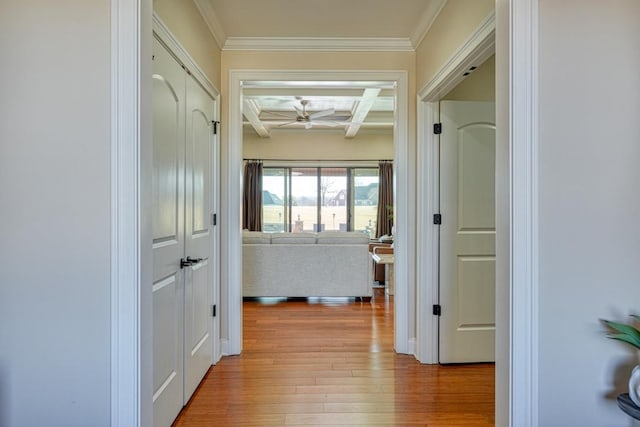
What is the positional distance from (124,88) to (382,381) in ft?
7.68

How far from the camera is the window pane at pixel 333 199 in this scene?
791cm

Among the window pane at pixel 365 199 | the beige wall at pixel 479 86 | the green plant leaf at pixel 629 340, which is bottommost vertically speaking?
→ the green plant leaf at pixel 629 340

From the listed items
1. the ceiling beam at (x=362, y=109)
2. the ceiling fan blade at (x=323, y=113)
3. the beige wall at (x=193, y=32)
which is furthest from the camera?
the ceiling fan blade at (x=323, y=113)

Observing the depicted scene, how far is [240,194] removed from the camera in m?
3.01

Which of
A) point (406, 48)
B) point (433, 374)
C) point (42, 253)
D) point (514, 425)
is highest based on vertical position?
point (406, 48)

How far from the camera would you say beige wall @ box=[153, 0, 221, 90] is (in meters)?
1.91

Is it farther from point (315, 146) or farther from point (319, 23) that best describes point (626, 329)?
point (315, 146)

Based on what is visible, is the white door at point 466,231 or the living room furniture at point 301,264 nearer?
the white door at point 466,231

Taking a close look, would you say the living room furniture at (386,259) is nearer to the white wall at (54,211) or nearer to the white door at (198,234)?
the white door at (198,234)

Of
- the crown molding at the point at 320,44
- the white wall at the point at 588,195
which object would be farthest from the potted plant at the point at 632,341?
the crown molding at the point at 320,44

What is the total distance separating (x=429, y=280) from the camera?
9.32 ft

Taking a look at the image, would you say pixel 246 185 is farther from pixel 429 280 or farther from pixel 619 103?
pixel 619 103

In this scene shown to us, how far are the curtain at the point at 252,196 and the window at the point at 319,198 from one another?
0.55 ft

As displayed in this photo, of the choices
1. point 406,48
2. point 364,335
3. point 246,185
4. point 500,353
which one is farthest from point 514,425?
point 246,185
